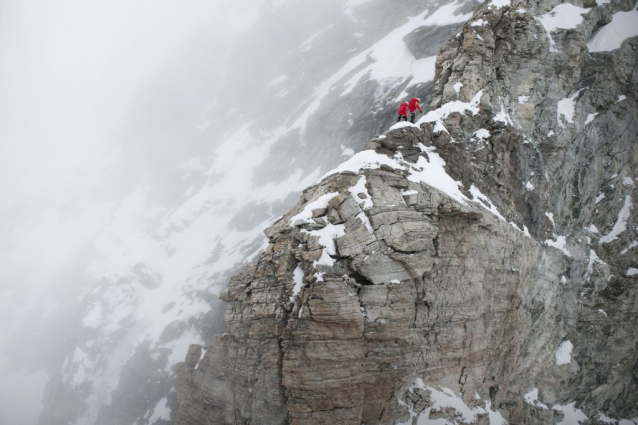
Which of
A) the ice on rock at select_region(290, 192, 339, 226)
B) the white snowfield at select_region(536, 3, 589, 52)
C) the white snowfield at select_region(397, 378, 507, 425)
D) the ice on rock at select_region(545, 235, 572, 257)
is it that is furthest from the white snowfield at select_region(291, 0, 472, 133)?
the white snowfield at select_region(397, 378, 507, 425)

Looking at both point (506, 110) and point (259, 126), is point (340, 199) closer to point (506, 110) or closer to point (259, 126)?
point (506, 110)

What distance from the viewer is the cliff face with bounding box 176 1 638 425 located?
1566cm

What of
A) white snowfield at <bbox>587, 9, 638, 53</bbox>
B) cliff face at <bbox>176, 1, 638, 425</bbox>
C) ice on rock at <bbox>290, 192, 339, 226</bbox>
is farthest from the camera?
white snowfield at <bbox>587, 9, 638, 53</bbox>

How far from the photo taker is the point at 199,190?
6281 cm

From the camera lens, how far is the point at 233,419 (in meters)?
18.1

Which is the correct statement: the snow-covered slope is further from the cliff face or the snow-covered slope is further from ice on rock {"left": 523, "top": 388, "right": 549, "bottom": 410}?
ice on rock {"left": 523, "top": 388, "right": 549, "bottom": 410}

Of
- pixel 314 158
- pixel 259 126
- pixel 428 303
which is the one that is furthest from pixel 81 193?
pixel 428 303

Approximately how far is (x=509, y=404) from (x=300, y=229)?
1491 centimetres

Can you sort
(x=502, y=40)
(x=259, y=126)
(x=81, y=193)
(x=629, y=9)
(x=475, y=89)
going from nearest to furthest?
(x=475, y=89) → (x=502, y=40) → (x=629, y=9) → (x=259, y=126) → (x=81, y=193)

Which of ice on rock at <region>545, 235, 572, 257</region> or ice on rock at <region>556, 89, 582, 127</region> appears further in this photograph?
ice on rock at <region>556, 89, 582, 127</region>

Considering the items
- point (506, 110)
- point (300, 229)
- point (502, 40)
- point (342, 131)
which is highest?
point (300, 229)

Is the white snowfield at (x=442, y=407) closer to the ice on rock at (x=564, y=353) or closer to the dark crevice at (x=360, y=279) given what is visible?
the dark crevice at (x=360, y=279)

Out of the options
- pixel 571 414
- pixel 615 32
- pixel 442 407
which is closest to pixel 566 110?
pixel 615 32

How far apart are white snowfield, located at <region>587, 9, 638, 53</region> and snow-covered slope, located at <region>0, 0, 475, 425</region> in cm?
1565
